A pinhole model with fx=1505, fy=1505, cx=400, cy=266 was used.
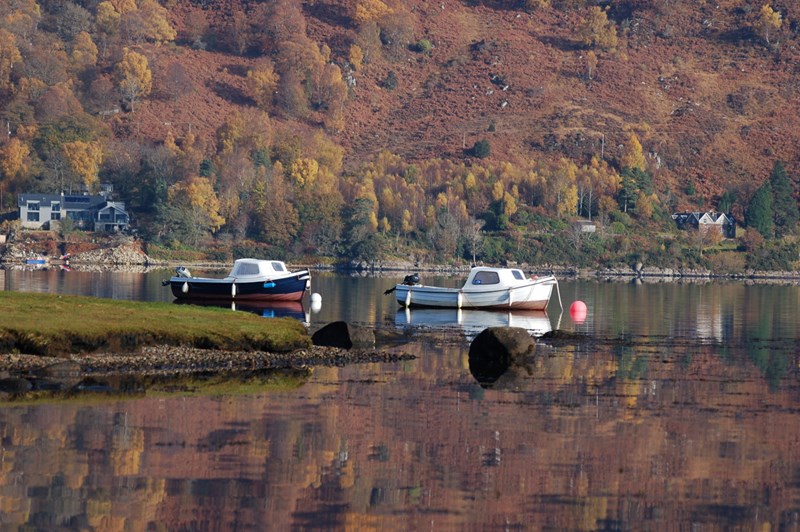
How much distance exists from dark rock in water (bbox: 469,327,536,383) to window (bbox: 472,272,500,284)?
1525 inches

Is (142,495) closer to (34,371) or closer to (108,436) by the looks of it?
(108,436)

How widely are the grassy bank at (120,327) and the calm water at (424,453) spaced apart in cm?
374

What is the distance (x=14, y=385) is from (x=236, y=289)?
5531cm

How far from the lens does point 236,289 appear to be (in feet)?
311

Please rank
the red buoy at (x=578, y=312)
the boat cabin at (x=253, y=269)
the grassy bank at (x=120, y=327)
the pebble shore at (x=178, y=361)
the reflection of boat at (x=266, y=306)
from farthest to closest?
the boat cabin at (x=253, y=269)
the red buoy at (x=578, y=312)
the reflection of boat at (x=266, y=306)
the grassy bank at (x=120, y=327)
the pebble shore at (x=178, y=361)

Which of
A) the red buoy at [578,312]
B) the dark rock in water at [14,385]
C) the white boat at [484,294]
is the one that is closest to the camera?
the dark rock in water at [14,385]

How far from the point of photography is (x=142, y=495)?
90.4 feet

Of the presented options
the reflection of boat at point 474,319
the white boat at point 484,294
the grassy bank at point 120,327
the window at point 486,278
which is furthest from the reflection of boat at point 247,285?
the grassy bank at point 120,327

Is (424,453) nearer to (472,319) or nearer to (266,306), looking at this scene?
(472,319)

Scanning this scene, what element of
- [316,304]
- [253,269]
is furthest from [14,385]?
[253,269]

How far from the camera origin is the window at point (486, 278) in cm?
9194

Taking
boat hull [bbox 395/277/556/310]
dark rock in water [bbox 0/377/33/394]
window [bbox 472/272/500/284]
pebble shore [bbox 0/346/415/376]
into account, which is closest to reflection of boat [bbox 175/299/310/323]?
boat hull [bbox 395/277/556/310]

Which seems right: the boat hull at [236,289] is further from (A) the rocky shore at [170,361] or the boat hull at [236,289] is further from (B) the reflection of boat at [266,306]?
(A) the rocky shore at [170,361]

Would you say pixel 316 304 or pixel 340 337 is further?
pixel 316 304
